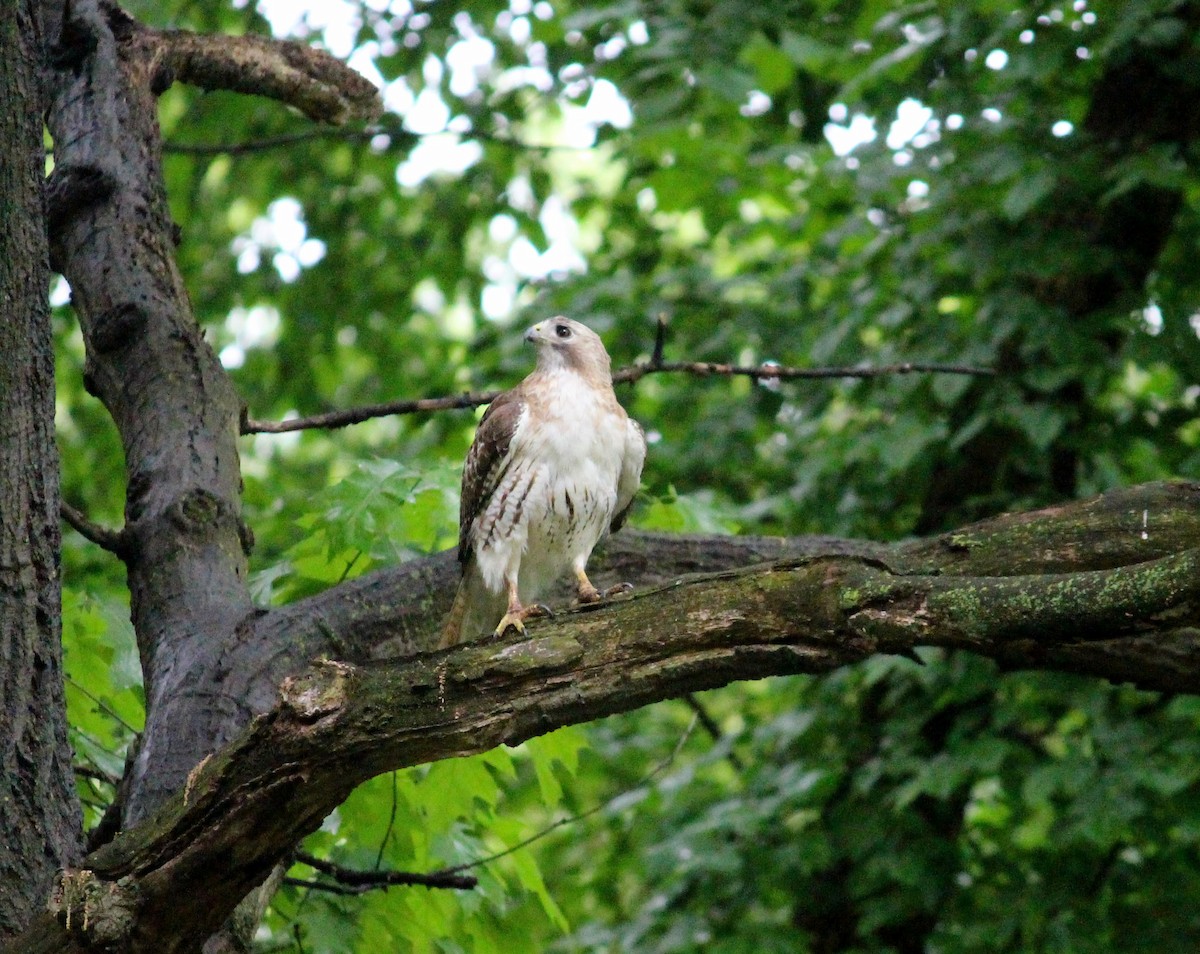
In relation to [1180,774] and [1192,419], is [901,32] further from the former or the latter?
[1180,774]

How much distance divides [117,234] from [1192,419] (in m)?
4.63

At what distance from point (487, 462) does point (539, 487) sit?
0.20 m

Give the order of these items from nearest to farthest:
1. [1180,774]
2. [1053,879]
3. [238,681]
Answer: [238,681] < [1180,774] < [1053,879]

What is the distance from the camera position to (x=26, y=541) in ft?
9.73

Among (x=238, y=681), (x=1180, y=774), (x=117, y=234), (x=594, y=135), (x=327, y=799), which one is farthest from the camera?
(x=594, y=135)

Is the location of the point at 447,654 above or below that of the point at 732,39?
below

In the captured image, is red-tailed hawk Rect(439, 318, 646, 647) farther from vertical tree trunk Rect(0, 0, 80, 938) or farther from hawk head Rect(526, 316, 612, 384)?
vertical tree trunk Rect(0, 0, 80, 938)

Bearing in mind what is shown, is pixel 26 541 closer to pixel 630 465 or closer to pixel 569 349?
pixel 630 465

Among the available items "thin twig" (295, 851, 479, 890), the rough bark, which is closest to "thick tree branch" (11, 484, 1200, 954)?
the rough bark

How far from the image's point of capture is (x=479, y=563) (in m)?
4.26

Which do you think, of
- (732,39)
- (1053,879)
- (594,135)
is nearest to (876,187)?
(732,39)

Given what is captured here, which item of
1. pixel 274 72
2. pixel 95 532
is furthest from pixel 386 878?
pixel 274 72

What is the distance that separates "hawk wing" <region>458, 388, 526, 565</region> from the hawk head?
1.08 feet

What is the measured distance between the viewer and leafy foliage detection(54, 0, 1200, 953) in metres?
4.77
